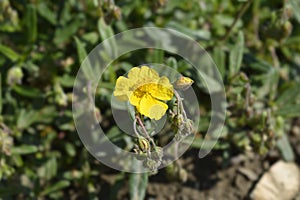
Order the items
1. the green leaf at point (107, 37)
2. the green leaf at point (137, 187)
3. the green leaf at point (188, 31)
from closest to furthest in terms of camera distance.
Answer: the green leaf at point (137, 187) → the green leaf at point (107, 37) → the green leaf at point (188, 31)

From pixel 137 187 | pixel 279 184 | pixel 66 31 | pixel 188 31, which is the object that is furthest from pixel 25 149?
pixel 279 184

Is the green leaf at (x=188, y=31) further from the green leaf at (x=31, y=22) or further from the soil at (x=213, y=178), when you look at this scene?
the green leaf at (x=31, y=22)

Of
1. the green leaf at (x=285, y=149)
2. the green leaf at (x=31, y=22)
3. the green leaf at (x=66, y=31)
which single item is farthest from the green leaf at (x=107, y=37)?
the green leaf at (x=285, y=149)

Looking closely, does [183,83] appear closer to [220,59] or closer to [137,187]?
[137,187]

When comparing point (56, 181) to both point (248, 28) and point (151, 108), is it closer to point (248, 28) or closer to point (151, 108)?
point (151, 108)

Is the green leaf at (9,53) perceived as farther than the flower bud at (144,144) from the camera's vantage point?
Yes

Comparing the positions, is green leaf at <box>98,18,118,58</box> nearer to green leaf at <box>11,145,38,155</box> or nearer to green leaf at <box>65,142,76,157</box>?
green leaf at <box>65,142,76,157</box>

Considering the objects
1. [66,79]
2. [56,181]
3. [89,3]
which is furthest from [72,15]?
[56,181]
